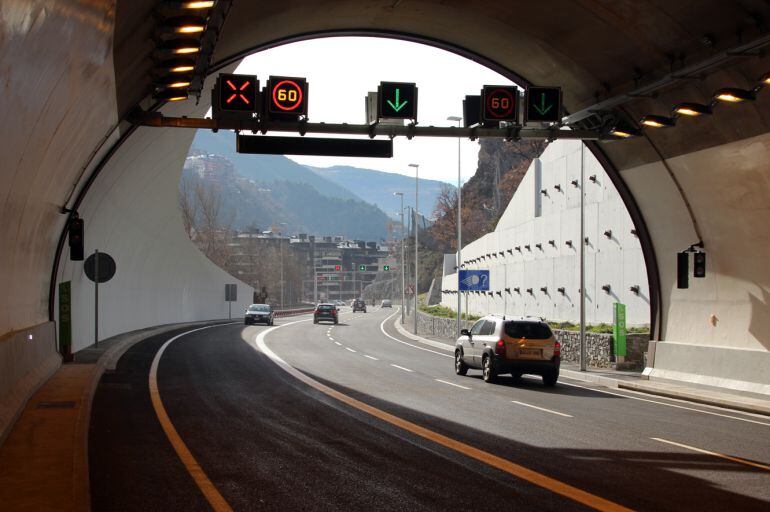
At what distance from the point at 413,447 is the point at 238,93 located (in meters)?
9.21

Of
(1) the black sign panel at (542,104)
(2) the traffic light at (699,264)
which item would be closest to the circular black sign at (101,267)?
(1) the black sign panel at (542,104)

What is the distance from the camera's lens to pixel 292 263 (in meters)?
188

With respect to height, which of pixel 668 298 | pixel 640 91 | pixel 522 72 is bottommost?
pixel 668 298

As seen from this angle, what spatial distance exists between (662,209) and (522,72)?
5.15 metres

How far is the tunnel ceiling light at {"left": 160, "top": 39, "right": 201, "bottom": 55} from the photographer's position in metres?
16.2

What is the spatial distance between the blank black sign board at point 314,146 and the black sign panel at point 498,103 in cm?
221

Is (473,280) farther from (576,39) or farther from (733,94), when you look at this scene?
(733,94)

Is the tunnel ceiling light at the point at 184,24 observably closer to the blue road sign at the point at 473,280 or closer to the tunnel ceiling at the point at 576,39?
the tunnel ceiling at the point at 576,39

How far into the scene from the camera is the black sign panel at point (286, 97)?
1878 centimetres

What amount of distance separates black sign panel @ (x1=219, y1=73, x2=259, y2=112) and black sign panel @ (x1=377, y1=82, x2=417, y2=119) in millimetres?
2606

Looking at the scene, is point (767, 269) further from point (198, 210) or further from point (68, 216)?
point (198, 210)

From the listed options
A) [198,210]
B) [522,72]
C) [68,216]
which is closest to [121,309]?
[68,216]

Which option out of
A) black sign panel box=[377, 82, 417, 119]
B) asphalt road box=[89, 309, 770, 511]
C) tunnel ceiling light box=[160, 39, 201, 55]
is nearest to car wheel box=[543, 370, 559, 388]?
asphalt road box=[89, 309, 770, 511]

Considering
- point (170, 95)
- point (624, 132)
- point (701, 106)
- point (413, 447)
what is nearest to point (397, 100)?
point (170, 95)
